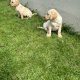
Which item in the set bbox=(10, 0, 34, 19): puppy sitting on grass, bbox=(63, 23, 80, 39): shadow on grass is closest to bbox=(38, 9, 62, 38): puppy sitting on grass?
bbox=(63, 23, 80, 39): shadow on grass

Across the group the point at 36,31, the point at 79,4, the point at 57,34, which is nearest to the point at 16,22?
the point at 36,31

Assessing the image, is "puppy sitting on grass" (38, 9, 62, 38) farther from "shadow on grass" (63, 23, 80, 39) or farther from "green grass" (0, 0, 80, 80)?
"shadow on grass" (63, 23, 80, 39)

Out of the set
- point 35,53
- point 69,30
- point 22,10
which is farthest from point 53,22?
point 22,10

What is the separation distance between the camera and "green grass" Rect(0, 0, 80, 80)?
6.71 meters

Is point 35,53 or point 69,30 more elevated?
point 69,30

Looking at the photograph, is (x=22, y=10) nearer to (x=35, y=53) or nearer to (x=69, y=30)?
(x=69, y=30)

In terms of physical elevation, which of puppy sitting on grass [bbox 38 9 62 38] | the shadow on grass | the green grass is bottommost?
the green grass

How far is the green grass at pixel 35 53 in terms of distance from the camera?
22.0ft

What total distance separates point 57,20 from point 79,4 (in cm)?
84

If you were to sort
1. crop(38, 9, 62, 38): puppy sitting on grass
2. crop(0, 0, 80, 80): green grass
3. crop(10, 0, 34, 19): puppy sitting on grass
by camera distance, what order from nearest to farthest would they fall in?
crop(0, 0, 80, 80): green grass, crop(38, 9, 62, 38): puppy sitting on grass, crop(10, 0, 34, 19): puppy sitting on grass

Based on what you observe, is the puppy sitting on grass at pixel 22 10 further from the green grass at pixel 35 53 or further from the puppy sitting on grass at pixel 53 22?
the puppy sitting on grass at pixel 53 22

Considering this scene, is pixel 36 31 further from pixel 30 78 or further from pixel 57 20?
pixel 30 78

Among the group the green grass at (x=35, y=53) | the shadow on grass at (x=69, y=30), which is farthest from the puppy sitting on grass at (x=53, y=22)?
the shadow on grass at (x=69, y=30)

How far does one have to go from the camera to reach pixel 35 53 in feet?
25.2
